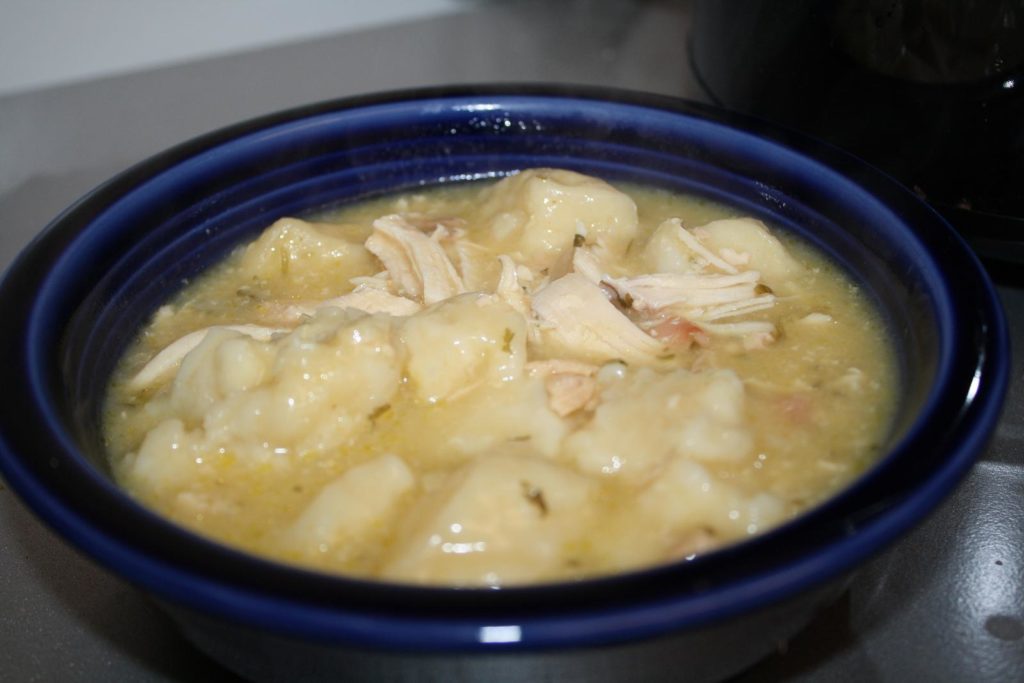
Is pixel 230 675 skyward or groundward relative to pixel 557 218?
groundward

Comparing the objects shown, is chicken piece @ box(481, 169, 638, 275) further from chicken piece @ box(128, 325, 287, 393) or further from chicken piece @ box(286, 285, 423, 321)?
chicken piece @ box(128, 325, 287, 393)

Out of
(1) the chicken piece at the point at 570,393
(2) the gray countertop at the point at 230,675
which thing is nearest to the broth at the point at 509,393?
(1) the chicken piece at the point at 570,393

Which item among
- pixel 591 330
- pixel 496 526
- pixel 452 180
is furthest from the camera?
pixel 452 180

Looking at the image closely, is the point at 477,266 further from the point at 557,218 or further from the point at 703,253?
the point at 703,253

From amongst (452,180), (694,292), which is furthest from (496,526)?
(452,180)

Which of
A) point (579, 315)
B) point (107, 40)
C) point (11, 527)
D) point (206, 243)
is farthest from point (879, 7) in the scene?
point (107, 40)

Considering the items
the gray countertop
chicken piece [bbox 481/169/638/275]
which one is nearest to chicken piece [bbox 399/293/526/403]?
chicken piece [bbox 481/169/638/275]

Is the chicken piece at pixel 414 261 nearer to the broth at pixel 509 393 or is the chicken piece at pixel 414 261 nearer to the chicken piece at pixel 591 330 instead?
the broth at pixel 509 393
